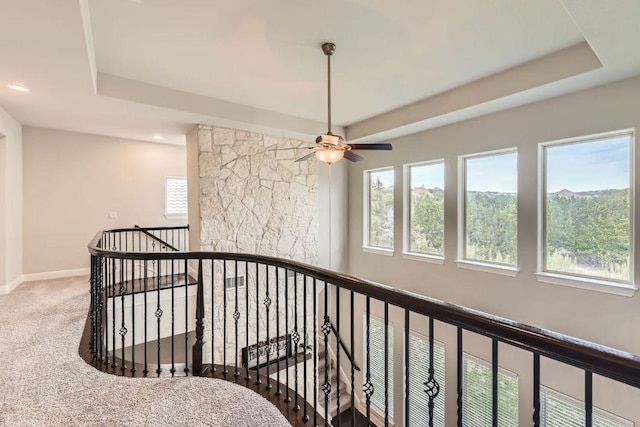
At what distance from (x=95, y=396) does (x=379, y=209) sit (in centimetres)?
504

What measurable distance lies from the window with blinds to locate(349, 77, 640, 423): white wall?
0.66 ft

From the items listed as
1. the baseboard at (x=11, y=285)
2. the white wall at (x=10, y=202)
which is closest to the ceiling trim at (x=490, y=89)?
the white wall at (x=10, y=202)

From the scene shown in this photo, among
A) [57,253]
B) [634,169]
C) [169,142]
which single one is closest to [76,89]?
[169,142]

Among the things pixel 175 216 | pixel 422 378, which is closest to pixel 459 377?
pixel 422 378

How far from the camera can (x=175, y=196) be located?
6379mm

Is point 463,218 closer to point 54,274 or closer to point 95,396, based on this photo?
point 95,396

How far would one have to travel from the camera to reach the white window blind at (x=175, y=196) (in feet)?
20.6

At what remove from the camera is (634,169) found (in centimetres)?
307

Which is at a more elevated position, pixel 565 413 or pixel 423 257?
pixel 423 257

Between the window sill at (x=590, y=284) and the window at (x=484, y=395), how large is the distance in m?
1.38

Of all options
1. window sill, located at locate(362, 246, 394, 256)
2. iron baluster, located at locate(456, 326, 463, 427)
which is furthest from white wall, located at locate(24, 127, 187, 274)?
iron baluster, located at locate(456, 326, 463, 427)

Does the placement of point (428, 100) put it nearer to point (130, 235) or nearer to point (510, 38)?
point (510, 38)

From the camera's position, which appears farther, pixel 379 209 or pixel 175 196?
pixel 175 196

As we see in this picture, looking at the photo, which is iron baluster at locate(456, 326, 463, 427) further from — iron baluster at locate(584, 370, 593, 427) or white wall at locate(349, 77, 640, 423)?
white wall at locate(349, 77, 640, 423)
